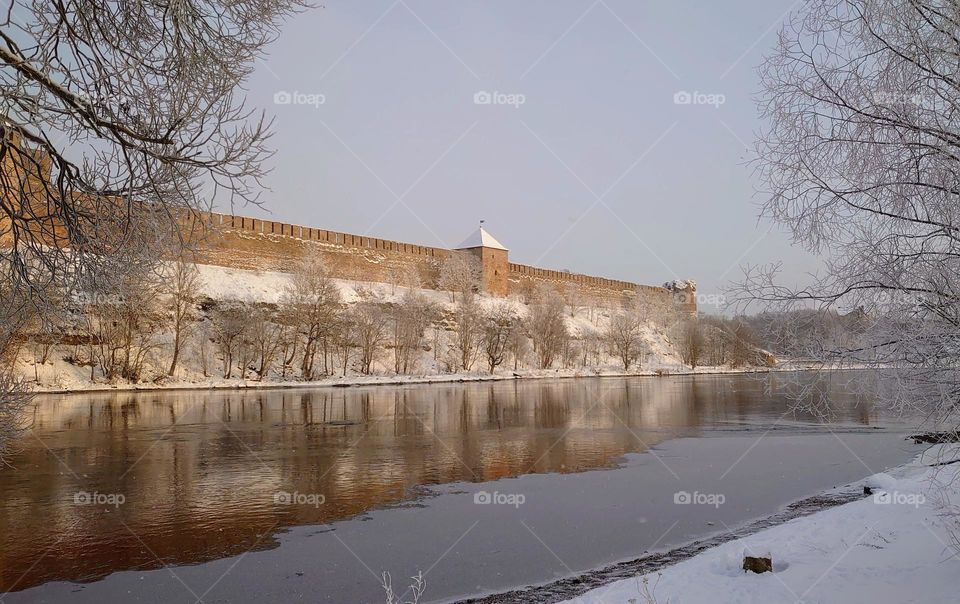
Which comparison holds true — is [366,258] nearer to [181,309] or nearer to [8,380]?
[181,309]

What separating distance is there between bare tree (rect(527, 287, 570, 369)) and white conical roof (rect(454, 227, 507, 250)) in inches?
496

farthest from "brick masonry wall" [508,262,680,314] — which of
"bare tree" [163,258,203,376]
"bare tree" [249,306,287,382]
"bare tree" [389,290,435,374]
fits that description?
"bare tree" [163,258,203,376]

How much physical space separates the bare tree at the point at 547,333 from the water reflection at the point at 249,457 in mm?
21895

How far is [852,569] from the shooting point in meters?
5.46

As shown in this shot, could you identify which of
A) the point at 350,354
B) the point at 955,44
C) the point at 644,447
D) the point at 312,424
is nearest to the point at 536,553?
the point at 955,44

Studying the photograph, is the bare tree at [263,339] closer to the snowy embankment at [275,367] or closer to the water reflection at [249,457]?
the snowy embankment at [275,367]

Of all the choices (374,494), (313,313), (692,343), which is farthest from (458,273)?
(374,494)

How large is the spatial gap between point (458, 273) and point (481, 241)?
5816 mm

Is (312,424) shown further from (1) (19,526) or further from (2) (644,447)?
(1) (19,526)

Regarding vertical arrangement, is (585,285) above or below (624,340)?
above

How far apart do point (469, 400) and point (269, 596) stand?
1969 cm

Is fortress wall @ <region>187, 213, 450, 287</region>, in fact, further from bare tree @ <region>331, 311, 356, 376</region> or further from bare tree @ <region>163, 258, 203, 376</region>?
bare tree @ <region>331, 311, 356, 376</region>

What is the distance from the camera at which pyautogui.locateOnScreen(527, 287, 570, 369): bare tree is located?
154 feet

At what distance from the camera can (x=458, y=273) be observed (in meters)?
55.6
